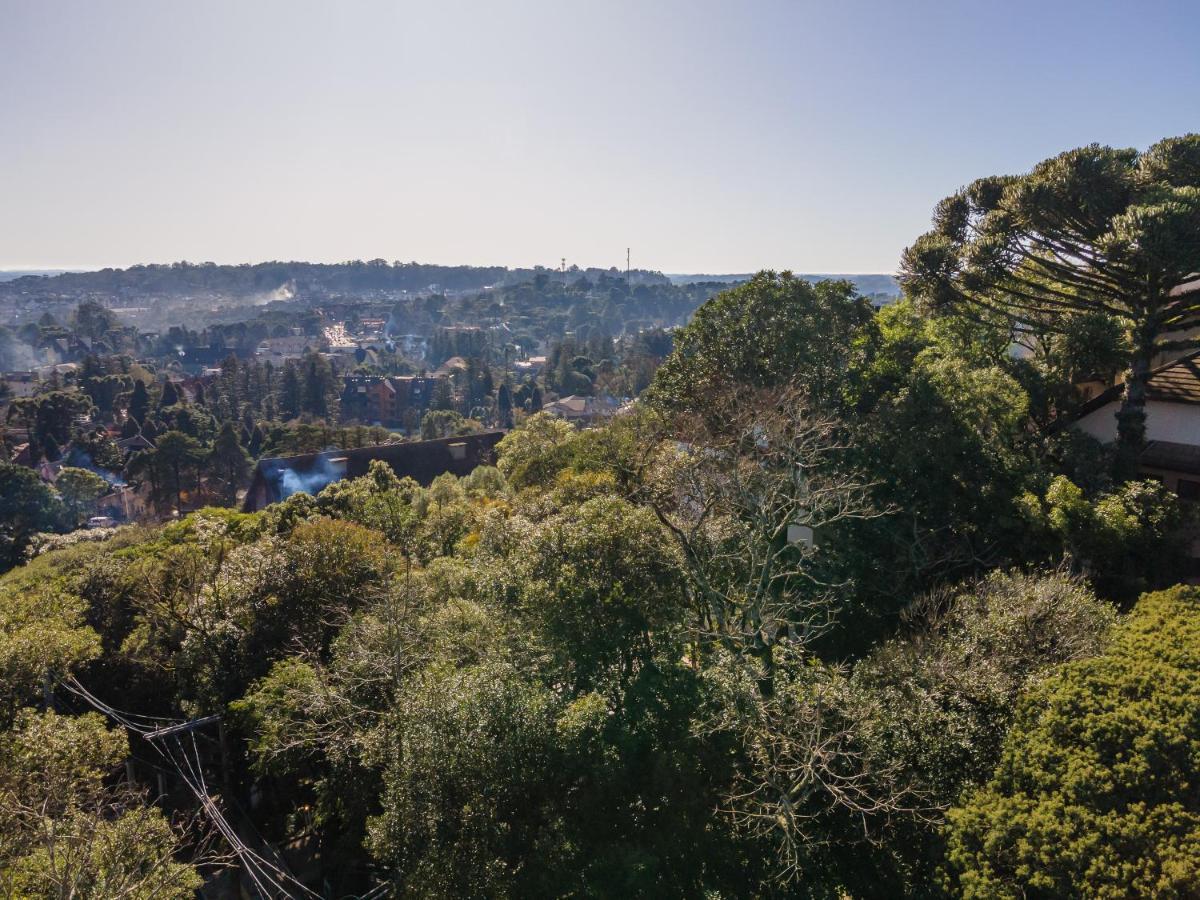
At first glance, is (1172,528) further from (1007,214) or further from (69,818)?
(69,818)

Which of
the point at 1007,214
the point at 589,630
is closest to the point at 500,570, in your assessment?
the point at 589,630

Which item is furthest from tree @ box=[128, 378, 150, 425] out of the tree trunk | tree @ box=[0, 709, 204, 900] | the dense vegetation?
the tree trunk

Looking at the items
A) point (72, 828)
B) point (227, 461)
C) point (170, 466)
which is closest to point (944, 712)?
point (72, 828)

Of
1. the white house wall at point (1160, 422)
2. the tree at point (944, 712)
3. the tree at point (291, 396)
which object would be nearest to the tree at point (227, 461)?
the tree at point (291, 396)

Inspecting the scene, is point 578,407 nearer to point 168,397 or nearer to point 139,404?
point 168,397

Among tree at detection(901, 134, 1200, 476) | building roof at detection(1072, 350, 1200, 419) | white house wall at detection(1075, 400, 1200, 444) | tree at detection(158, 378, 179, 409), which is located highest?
tree at detection(901, 134, 1200, 476)

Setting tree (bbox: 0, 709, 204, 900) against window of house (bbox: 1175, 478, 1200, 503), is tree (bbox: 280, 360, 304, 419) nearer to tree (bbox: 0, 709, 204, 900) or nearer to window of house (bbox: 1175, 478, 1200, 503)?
tree (bbox: 0, 709, 204, 900)

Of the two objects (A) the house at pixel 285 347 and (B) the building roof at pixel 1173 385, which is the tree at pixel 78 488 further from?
(A) the house at pixel 285 347
